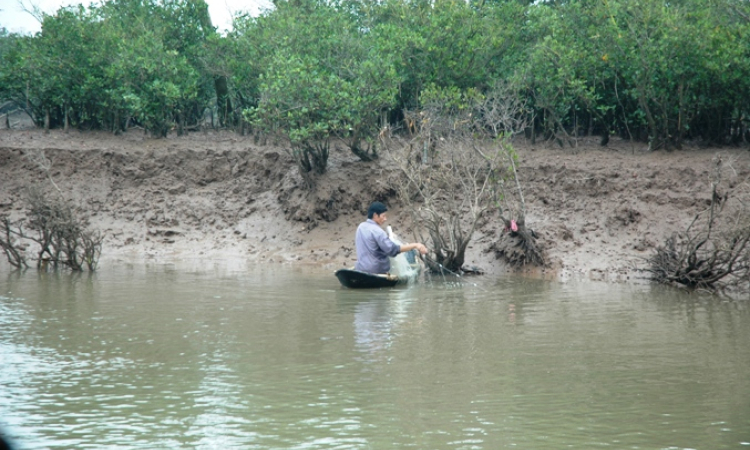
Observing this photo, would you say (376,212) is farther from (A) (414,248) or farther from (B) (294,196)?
(B) (294,196)

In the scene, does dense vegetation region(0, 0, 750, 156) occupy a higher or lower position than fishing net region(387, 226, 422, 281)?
higher

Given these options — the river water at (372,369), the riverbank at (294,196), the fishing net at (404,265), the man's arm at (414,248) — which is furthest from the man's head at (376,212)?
the riverbank at (294,196)

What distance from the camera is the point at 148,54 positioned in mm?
22016

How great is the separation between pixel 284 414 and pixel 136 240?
14200 millimetres

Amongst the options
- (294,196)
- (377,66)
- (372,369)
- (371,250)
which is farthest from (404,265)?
(372,369)

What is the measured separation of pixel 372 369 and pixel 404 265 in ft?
21.8

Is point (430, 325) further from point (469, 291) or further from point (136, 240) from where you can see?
point (136, 240)

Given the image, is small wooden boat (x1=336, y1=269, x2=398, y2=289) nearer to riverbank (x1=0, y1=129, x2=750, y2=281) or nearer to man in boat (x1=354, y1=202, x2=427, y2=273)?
man in boat (x1=354, y1=202, x2=427, y2=273)

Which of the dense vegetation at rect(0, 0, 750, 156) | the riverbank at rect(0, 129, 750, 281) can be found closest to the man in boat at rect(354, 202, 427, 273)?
the riverbank at rect(0, 129, 750, 281)

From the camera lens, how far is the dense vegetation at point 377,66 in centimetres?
1855

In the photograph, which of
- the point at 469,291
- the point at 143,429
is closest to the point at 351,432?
the point at 143,429

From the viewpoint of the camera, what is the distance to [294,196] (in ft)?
66.6

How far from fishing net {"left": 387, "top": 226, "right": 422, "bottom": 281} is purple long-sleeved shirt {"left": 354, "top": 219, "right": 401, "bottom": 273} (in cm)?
25

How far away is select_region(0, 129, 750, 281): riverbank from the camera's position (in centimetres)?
1670
